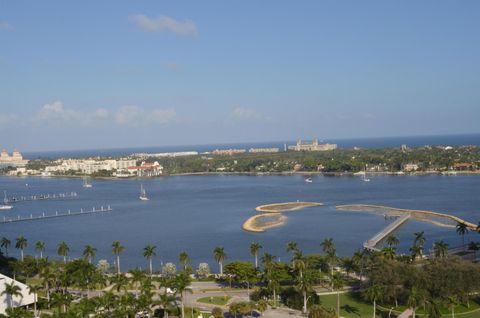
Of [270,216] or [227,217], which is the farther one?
[227,217]

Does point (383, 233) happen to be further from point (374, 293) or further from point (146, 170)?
point (146, 170)

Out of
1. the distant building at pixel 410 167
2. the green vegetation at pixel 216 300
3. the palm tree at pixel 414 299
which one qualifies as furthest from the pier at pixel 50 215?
the distant building at pixel 410 167

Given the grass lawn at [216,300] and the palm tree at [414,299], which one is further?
the grass lawn at [216,300]

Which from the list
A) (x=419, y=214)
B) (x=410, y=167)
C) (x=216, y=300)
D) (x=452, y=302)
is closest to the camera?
(x=452, y=302)

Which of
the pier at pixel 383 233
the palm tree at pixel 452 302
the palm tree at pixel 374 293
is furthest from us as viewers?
the pier at pixel 383 233

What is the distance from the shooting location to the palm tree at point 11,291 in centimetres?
2662

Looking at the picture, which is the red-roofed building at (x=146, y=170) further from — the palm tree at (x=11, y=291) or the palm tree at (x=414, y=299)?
the palm tree at (x=414, y=299)

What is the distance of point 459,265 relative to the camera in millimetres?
27625

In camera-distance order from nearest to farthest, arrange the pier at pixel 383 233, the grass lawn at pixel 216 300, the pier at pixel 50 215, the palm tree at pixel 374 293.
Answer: the palm tree at pixel 374 293 < the grass lawn at pixel 216 300 < the pier at pixel 383 233 < the pier at pixel 50 215

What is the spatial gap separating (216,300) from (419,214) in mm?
35380

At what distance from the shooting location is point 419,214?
58.7 m

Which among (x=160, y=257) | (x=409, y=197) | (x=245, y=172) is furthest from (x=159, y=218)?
(x=245, y=172)

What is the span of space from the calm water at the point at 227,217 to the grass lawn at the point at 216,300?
34.3ft

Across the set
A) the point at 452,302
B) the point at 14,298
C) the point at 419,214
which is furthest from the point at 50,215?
the point at 452,302
